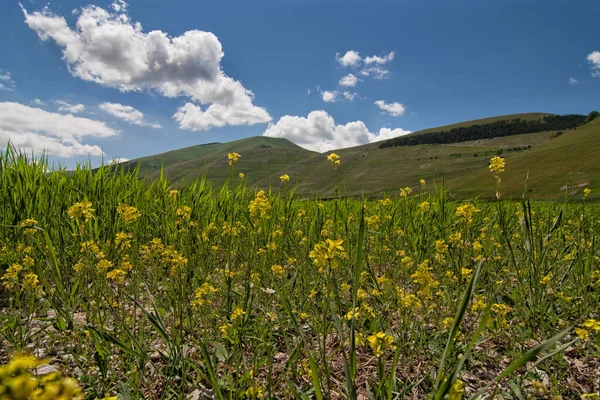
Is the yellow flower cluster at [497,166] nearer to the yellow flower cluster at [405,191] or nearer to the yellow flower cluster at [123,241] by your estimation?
the yellow flower cluster at [405,191]

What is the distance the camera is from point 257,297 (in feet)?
11.1

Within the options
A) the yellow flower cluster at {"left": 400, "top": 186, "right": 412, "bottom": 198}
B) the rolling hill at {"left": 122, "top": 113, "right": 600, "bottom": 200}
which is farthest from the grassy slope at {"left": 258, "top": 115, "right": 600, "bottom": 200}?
the yellow flower cluster at {"left": 400, "top": 186, "right": 412, "bottom": 198}

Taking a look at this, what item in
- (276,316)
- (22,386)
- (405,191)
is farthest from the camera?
(405,191)

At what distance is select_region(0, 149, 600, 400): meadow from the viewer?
179cm

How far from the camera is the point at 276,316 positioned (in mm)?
2801

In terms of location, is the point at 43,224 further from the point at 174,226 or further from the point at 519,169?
the point at 519,169

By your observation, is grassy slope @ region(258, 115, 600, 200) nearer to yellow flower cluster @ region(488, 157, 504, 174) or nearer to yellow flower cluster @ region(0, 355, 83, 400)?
yellow flower cluster @ region(488, 157, 504, 174)

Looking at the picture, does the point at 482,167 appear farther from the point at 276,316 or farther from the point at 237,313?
the point at 237,313

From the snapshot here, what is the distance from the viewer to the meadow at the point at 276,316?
179cm

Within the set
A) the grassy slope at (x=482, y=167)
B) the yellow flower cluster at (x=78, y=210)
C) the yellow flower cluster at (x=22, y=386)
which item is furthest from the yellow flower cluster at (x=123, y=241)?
the grassy slope at (x=482, y=167)

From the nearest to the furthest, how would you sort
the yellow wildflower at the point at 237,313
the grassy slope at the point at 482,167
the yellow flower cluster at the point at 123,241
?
the yellow wildflower at the point at 237,313 → the yellow flower cluster at the point at 123,241 → the grassy slope at the point at 482,167

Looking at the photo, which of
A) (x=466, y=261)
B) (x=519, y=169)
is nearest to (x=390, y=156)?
(x=519, y=169)

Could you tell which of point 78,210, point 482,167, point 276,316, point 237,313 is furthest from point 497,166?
point 482,167

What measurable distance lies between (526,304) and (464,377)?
1.32 m
